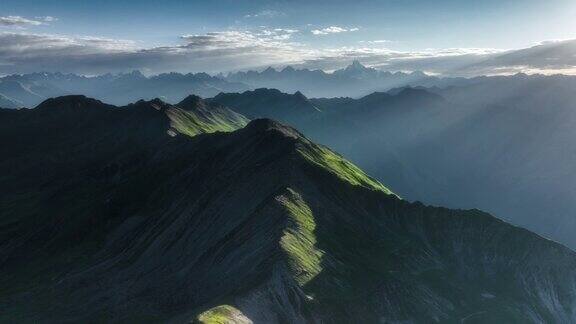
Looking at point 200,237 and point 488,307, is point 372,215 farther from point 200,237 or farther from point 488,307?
point 200,237

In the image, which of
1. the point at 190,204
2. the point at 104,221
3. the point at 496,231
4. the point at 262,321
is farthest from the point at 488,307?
the point at 104,221

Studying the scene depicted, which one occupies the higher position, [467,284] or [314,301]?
[314,301]

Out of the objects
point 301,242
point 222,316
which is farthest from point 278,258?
point 222,316

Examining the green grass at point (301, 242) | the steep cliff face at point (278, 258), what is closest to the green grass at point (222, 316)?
the steep cliff face at point (278, 258)

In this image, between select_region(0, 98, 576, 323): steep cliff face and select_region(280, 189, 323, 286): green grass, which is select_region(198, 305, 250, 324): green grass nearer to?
select_region(0, 98, 576, 323): steep cliff face

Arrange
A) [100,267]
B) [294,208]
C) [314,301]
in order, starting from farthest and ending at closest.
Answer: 1. [100,267]
2. [294,208]
3. [314,301]

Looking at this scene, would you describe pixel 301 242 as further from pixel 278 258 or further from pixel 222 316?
pixel 222 316
